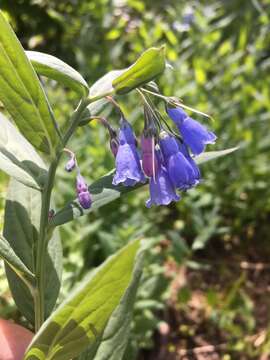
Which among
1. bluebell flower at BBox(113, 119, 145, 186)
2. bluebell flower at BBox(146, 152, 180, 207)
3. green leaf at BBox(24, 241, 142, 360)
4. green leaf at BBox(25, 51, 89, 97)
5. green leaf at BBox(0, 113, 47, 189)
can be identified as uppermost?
green leaf at BBox(25, 51, 89, 97)

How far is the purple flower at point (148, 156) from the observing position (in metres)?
1.08

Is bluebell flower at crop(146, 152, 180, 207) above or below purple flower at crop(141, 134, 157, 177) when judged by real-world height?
below

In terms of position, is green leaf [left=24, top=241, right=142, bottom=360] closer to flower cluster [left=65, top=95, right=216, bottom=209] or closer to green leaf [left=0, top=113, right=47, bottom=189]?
flower cluster [left=65, top=95, right=216, bottom=209]

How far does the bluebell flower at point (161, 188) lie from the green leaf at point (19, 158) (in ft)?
0.75

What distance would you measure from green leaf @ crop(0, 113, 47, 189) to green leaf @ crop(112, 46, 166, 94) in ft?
0.85

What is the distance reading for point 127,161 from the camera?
1.06 metres

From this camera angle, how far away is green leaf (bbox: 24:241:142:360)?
0.87 meters

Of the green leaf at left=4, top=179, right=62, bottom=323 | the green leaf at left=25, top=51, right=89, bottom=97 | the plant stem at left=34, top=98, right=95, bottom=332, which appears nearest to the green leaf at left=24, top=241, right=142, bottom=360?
the plant stem at left=34, top=98, right=95, bottom=332

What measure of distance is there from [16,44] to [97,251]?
4.38ft

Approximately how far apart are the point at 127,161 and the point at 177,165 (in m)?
0.09

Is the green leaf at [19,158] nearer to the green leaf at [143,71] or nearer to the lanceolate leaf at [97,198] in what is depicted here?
the lanceolate leaf at [97,198]

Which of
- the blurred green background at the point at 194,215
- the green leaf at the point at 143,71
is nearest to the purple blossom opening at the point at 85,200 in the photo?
the green leaf at the point at 143,71

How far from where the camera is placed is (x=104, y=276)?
35.0 inches

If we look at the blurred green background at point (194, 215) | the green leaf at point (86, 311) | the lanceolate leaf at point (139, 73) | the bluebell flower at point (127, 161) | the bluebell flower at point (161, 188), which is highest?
the lanceolate leaf at point (139, 73)
